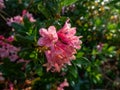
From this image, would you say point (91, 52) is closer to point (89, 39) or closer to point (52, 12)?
point (89, 39)

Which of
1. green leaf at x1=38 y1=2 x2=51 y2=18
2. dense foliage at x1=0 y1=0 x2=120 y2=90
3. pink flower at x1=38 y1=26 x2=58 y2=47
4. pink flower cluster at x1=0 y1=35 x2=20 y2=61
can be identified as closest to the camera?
pink flower at x1=38 y1=26 x2=58 y2=47

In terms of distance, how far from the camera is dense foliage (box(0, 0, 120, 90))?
6.45 feet

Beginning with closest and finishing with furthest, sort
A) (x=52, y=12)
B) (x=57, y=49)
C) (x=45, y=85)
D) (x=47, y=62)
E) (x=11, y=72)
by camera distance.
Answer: (x=57, y=49) < (x=47, y=62) < (x=52, y=12) < (x=11, y=72) < (x=45, y=85)

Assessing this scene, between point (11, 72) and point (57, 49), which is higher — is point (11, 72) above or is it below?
below

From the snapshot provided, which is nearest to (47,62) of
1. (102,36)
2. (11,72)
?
(11,72)

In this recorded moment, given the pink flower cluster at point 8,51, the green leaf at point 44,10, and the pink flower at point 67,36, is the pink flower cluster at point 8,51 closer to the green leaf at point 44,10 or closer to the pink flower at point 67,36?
the green leaf at point 44,10

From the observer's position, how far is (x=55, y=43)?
1883 mm

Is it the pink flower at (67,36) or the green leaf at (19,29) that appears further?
the green leaf at (19,29)

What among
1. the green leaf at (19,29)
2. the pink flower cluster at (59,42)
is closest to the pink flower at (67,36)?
the pink flower cluster at (59,42)

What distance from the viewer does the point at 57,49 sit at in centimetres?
189

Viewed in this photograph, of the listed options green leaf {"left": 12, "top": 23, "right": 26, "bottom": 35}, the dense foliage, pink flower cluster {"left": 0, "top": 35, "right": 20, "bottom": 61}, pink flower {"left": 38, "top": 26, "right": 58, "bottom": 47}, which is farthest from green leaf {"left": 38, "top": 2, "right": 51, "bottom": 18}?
pink flower {"left": 38, "top": 26, "right": 58, "bottom": 47}

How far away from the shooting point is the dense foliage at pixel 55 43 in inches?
77.4

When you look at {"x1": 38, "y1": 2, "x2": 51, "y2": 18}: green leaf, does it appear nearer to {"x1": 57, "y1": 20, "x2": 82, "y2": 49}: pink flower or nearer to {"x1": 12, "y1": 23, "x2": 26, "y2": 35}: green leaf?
{"x1": 12, "y1": 23, "x2": 26, "y2": 35}: green leaf

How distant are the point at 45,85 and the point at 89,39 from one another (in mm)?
862
